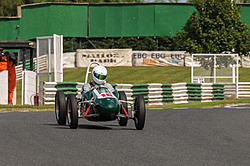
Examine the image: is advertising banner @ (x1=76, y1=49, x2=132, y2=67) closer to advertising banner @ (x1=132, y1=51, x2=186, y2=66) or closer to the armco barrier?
advertising banner @ (x1=132, y1=51, x2=186, y2=66)

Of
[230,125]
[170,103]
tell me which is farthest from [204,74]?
[230,125]

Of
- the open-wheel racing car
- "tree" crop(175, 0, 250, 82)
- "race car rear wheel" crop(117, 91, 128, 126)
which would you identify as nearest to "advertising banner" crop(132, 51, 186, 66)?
"tree" crop(175, 0, 250, 82)

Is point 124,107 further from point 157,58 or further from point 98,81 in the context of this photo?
point 157,58

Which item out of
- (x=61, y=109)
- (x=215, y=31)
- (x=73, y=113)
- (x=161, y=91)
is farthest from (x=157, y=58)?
(x=73, y=113)

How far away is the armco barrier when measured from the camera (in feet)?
72.5

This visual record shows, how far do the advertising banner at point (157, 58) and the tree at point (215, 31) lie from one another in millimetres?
9013

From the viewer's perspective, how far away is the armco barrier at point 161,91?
870 inches

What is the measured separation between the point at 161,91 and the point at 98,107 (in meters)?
14.2

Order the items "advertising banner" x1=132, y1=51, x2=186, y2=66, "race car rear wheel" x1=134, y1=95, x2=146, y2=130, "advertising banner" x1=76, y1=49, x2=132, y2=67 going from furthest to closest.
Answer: "advertising banner" x1=76, y1=49, x2=132, y2=67
"advertising banner" x1=132, y1=51, x2=186, y2=66
"race car rear wheel" x1=134, y1=95, x2=146, y2=130

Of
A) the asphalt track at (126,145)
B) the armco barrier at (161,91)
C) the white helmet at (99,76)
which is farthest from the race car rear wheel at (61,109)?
the armco barrier at (161,91)

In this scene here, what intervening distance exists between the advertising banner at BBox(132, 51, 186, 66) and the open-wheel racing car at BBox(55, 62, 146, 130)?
1477 inches

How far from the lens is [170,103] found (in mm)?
26422

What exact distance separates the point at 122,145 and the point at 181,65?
41088mm

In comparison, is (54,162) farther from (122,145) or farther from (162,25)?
(162,25)
